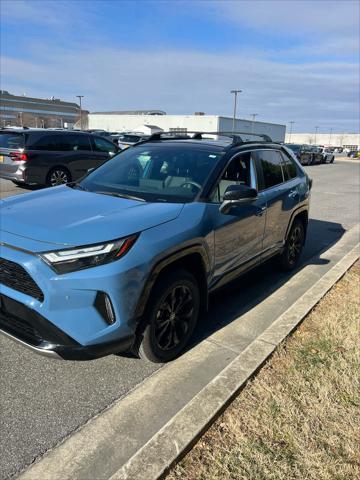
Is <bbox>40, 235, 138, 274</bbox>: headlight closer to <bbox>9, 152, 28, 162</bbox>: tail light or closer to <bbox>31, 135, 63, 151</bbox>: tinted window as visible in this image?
<bbox>9, 152, 28, 162</bbox>: tail light

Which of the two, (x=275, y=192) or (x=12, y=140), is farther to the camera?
(x=12, y=140)

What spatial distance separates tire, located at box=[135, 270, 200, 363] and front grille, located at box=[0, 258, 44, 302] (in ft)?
2.45

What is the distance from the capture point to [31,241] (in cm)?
274

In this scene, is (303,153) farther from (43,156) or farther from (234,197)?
(234,197)

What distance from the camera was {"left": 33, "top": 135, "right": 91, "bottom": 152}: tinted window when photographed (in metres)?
10.7

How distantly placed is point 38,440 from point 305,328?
7.91ft

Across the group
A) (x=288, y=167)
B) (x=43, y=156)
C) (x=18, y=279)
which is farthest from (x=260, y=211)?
(x=43, y=156)

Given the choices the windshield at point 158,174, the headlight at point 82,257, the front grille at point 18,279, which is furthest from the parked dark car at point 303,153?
the front grille at point 18,279

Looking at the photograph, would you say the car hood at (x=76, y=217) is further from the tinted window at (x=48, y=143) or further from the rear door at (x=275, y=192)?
the tinted window at (x=48, y=143)

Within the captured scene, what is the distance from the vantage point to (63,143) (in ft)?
36.8

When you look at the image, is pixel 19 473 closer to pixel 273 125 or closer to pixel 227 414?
pixel 227 414

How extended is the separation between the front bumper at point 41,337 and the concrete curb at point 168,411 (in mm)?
418

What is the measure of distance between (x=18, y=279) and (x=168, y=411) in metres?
1.27

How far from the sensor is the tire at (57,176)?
10883 millimetres
